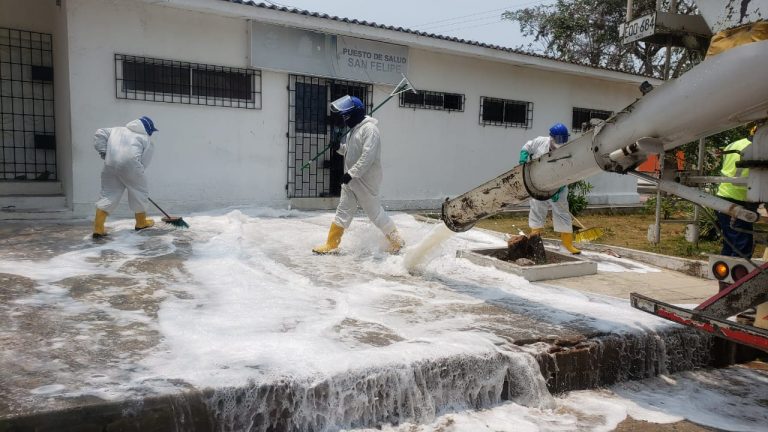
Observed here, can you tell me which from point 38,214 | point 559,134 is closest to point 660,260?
point 559,134

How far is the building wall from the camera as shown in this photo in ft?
25.3

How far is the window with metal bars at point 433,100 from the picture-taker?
34.6 ft

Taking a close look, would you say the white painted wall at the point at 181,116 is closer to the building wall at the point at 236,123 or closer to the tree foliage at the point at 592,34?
the building wall at the point at 236,123

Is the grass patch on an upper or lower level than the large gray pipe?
lower

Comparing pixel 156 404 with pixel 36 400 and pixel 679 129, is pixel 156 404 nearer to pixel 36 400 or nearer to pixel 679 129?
pixel 36 400

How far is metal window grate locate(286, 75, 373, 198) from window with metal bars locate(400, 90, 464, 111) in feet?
2.66

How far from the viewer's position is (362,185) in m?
6.22

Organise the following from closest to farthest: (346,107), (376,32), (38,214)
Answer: (346,107), (38,214), (376,32)

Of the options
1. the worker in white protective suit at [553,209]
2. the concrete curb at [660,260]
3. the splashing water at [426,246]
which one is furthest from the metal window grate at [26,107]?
the worker in white protective suit at [553,209]

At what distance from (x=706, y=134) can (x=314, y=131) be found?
286 inches

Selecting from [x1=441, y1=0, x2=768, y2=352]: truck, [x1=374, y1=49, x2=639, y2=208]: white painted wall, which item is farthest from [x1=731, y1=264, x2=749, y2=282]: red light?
[x1=374, y1=49, x2=639, y2=208]: white painted wall

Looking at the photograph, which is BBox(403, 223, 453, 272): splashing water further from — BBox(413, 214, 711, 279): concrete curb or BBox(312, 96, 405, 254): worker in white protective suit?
BBox(413, 214, 711, 279): concrete curb

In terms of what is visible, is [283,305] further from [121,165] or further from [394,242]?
[121,165]

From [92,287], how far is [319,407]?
2.39 metres
